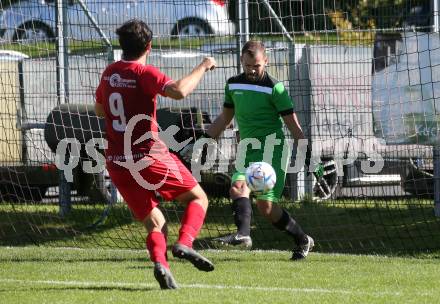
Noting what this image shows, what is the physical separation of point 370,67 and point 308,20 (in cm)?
89

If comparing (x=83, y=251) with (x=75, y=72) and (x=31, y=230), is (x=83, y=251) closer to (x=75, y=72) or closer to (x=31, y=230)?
(x=31, y=230)

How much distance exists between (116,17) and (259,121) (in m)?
3.69

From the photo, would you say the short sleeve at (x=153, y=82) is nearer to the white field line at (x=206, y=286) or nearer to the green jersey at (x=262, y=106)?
the white field line at (x=206, y=286)

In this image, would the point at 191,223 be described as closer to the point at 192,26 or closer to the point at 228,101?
the point at 228,101

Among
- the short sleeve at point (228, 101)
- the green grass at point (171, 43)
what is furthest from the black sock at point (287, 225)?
the green grass at point (171, 43)

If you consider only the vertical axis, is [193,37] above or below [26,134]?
above

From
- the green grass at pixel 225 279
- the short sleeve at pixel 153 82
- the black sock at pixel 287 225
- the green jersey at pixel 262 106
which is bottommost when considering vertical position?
the green grass at pixel 225 279

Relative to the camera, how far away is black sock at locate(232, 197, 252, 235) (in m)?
9.15

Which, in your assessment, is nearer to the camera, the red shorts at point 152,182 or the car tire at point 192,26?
the red shorts at point 152,182

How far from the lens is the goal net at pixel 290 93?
11.6m

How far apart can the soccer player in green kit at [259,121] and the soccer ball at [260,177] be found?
1.27 feet

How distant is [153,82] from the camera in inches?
292

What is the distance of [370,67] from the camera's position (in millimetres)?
11789

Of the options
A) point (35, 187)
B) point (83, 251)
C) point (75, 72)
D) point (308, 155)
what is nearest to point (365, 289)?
point (308, 155)
